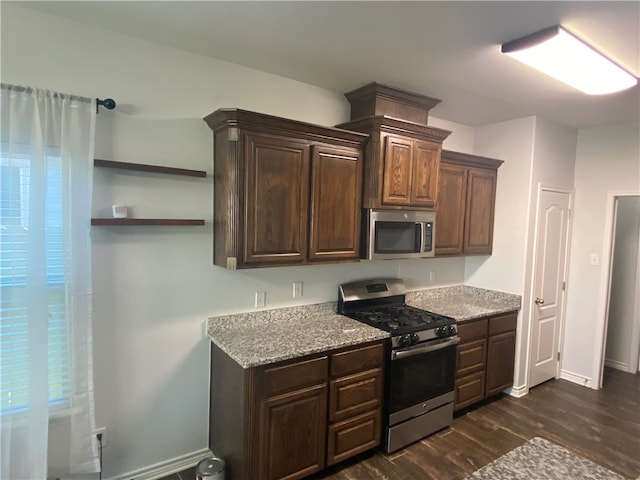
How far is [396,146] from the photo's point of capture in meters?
2.81

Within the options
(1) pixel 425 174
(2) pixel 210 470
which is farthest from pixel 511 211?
(2) pixel 210 470

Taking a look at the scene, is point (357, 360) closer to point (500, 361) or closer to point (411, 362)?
point (411, 362)

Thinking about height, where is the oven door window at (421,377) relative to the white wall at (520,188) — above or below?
below

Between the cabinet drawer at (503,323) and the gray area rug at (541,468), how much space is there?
221 centimetres

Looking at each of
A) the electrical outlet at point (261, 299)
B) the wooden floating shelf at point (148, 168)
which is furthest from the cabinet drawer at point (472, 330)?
the wooden floating shelf at point (148, 168)

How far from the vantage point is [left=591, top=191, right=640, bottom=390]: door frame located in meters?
3.83

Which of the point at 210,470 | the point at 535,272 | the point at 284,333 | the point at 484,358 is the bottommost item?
the point at 210,470

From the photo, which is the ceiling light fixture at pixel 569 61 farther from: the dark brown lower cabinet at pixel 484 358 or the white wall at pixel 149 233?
the dark brown lower cabinet at pixel 484 358

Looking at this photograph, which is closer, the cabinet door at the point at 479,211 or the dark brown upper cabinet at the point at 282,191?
the dark brown upper cabinet at the point at 282,191

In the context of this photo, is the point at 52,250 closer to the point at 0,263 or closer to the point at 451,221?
the point at 0,263

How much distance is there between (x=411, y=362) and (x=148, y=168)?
7.29 ft

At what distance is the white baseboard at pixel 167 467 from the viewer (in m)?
2.33

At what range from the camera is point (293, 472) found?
2262 mm

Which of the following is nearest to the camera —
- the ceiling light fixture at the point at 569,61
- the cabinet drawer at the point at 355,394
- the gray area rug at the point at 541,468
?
the gray area rug at the point at 541,468
